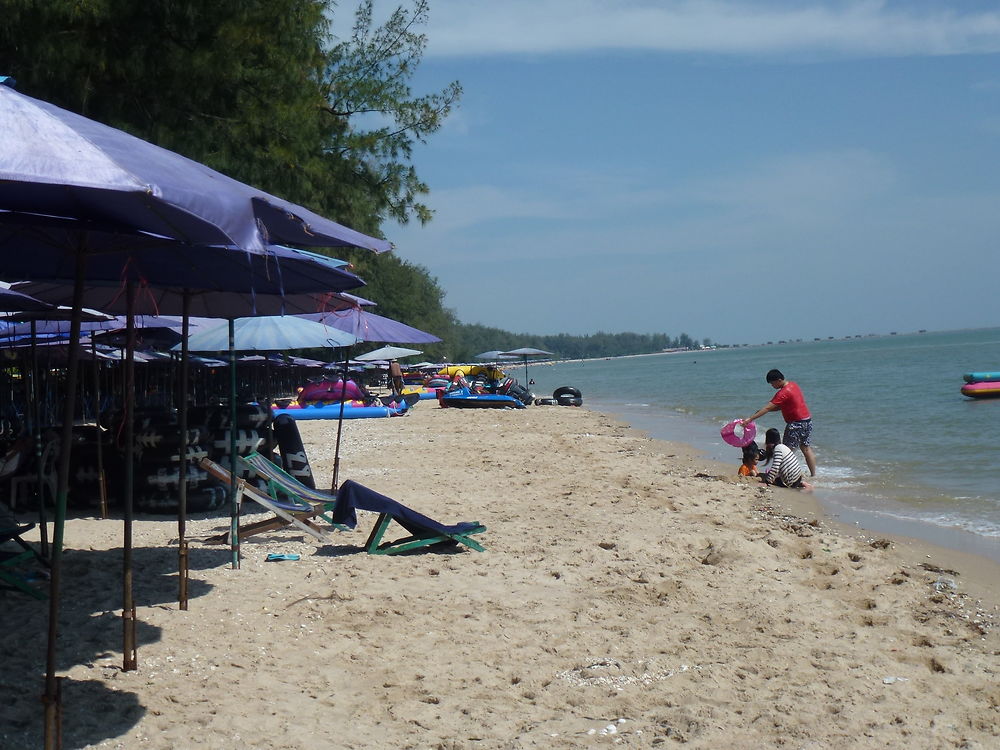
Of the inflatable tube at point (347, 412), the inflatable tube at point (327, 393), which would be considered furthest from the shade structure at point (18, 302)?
the inflatable tube at point (327, 393)

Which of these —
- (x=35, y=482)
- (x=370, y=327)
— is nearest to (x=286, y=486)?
(x=370, y=327)

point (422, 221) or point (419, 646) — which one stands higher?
point (422, 221)

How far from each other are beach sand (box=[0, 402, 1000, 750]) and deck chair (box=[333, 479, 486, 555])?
0.38 ft

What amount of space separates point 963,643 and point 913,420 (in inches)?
724

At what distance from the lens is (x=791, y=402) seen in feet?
36.6

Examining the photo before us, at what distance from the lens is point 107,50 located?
9.91 metres

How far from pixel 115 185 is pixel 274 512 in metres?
4.33

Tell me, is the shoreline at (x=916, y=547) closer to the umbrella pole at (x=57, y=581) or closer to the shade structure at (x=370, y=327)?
the shade structure at (x=370, y=327)

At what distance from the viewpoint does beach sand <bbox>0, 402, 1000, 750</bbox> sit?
3641 mm

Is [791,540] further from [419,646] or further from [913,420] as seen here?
[913,420]

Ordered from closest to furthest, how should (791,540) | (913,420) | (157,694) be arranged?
(157,694)
(791,540)
(913,420)

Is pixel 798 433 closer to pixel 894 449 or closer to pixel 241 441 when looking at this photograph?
pixel 894 449

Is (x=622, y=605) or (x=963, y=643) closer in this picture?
(x=963, y=643)

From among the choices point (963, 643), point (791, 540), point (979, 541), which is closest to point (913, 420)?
point (979, 541)
